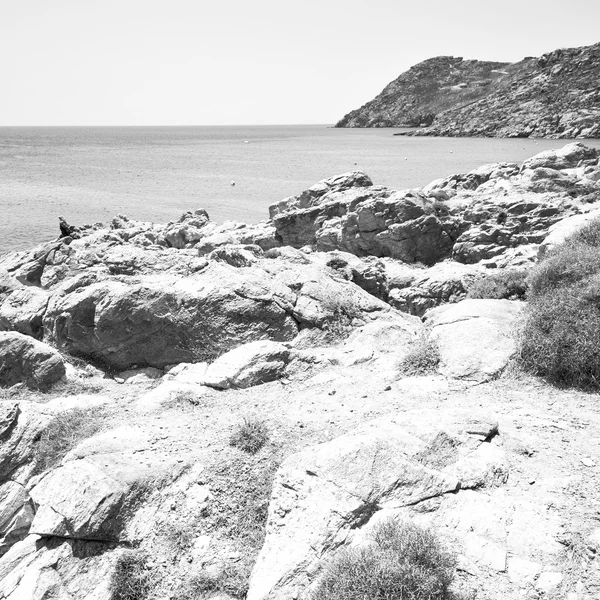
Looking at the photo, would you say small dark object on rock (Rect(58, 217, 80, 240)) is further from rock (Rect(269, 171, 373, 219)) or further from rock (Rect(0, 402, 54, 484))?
rock (Rect(0, 402, 54, 484))

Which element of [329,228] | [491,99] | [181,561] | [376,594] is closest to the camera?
[376,594]

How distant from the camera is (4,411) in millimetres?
9453

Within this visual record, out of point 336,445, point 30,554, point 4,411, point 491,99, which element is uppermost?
point 491,99

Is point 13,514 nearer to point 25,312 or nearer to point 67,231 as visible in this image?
point 25,312

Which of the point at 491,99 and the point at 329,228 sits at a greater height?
the point at 491,99

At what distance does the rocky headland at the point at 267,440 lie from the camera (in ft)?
19.4

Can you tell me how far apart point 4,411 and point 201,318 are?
419 cm

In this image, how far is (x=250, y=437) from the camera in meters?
7.88

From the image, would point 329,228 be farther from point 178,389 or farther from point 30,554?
point 30,554

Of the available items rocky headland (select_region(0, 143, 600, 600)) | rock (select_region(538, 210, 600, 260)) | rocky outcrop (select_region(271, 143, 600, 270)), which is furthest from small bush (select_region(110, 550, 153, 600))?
rocky outcrop (select_region(271, 143, 600, 270))

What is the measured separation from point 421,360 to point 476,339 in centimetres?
114

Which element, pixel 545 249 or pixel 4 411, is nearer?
pixel 4 411

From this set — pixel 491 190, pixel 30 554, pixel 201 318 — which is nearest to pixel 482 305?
pixel 201 318

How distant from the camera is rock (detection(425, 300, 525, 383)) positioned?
31.1ft
